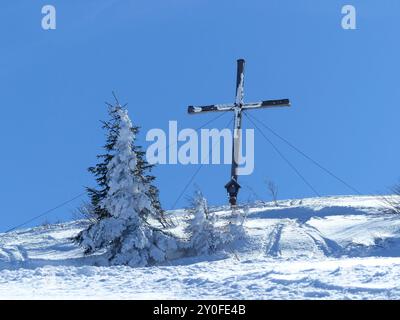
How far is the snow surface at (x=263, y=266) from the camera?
42.0ft

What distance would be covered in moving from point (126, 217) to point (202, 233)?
291cm

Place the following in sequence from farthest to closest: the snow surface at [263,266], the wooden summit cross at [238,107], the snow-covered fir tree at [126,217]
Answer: the wooden summit cross at [238,107]
the snow-covered fir tree at [126,217]
the snow surface at [263,266]

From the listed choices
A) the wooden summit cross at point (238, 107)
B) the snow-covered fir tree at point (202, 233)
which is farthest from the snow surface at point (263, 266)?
the wooden summit cross at point (238, 107)

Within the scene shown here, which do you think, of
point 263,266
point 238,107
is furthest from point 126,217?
point 238,107

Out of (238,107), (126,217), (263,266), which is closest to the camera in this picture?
(263,266)

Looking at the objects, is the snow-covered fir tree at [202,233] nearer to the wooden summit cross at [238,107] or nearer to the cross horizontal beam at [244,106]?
the wooden summit cross at [238,107]

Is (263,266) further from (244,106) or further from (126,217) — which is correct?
(244,106)

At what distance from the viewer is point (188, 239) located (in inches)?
944

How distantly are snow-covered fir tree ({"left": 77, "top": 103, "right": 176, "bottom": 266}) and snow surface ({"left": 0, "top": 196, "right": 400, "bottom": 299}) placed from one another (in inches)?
30.7

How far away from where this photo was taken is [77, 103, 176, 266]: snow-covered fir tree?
73.3 ft

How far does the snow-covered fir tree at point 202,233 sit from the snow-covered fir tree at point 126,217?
0.83m

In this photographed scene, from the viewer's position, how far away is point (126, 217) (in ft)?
74.9
